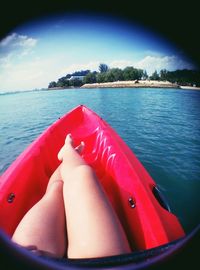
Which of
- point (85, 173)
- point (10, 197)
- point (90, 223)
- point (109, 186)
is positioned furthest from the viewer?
point (109, 186)

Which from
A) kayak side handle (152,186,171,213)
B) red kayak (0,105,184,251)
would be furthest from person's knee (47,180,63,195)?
kayak side handle (152,186,171,213)

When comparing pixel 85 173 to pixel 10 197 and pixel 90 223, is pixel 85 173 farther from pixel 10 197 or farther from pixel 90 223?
pixel 10 197

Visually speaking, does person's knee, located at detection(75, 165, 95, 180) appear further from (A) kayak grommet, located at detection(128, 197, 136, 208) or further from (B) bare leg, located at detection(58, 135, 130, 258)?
(A) kayak grommet, located at detection(128, 197, 136, 208)

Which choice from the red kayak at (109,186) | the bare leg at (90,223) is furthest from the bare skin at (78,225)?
the red kayak at (109,186)

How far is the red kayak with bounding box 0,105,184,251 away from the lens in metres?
0.89

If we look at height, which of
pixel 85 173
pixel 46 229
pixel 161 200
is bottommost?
pixel 161 200

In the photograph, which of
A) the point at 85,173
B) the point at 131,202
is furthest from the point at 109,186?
the point at 85,173

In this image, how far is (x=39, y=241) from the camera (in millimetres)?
662

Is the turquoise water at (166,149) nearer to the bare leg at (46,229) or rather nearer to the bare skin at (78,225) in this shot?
the bare skin at (78,225)

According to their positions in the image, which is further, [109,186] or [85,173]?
[109,186]

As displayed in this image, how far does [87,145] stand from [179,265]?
1.48 metres

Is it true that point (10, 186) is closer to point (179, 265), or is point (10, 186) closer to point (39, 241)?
point (39, 241)

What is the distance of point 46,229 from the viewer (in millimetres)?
714

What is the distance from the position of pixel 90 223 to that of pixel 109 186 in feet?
2.13
